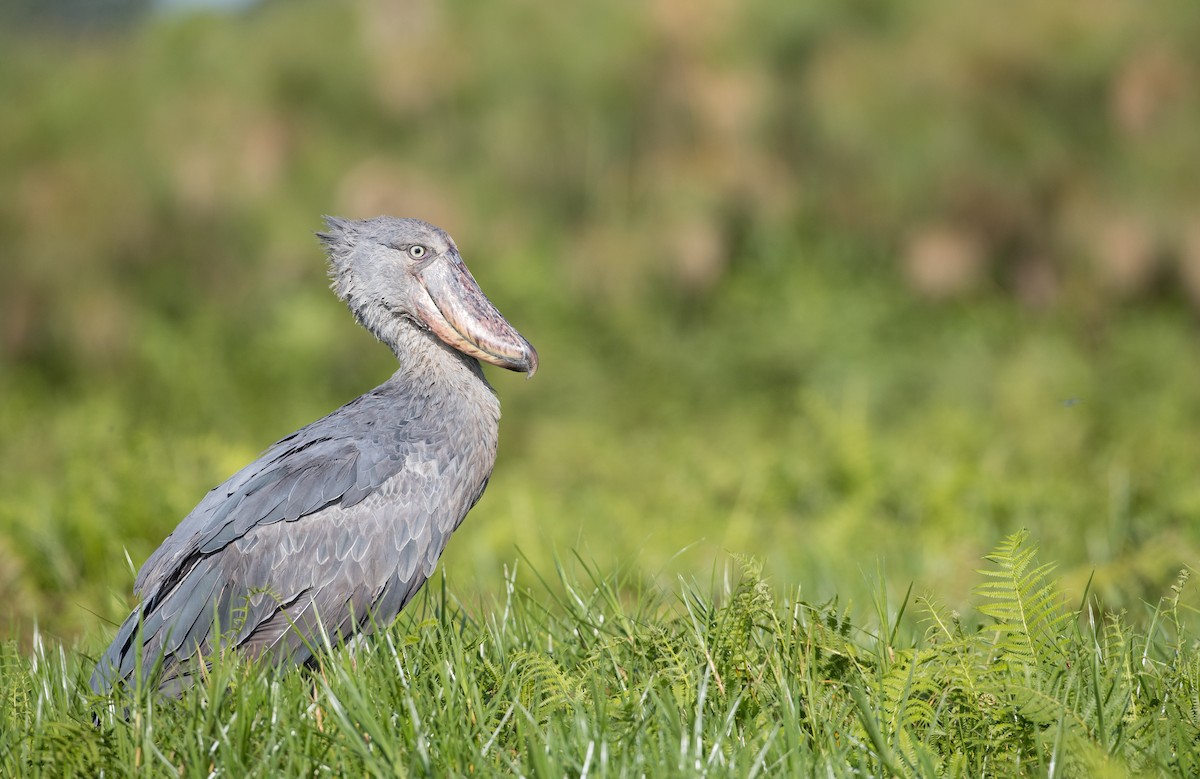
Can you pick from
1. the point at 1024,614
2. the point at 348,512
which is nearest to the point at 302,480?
the point at 348,512

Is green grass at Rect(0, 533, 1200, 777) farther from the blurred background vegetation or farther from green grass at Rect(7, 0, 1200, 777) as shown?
the blurred background vegetation

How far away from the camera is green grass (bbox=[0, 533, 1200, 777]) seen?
7.45 ft

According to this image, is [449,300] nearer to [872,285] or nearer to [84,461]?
[84,461]

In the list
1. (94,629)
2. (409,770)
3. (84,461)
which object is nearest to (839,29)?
(84,461)

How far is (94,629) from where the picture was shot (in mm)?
3635

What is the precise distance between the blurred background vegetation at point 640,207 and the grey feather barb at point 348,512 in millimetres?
3919

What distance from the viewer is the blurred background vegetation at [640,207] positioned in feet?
25.3

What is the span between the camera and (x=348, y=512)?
298 centimetres

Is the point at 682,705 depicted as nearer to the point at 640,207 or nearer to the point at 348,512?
the point at 348,512

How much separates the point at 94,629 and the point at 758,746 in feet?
7.01

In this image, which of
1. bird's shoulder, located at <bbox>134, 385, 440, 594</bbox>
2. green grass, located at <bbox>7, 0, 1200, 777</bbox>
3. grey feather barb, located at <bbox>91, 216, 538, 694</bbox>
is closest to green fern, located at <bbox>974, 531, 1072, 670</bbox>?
grey feather barb, located at <bbox>91, 216, 538, 694</bbox>

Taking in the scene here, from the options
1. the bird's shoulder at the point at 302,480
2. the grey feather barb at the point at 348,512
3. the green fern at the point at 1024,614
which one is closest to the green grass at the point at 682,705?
the green fern at the point at 1024,614

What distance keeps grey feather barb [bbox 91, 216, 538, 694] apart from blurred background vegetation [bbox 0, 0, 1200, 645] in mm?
3919

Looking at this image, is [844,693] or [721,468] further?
[721,468]
